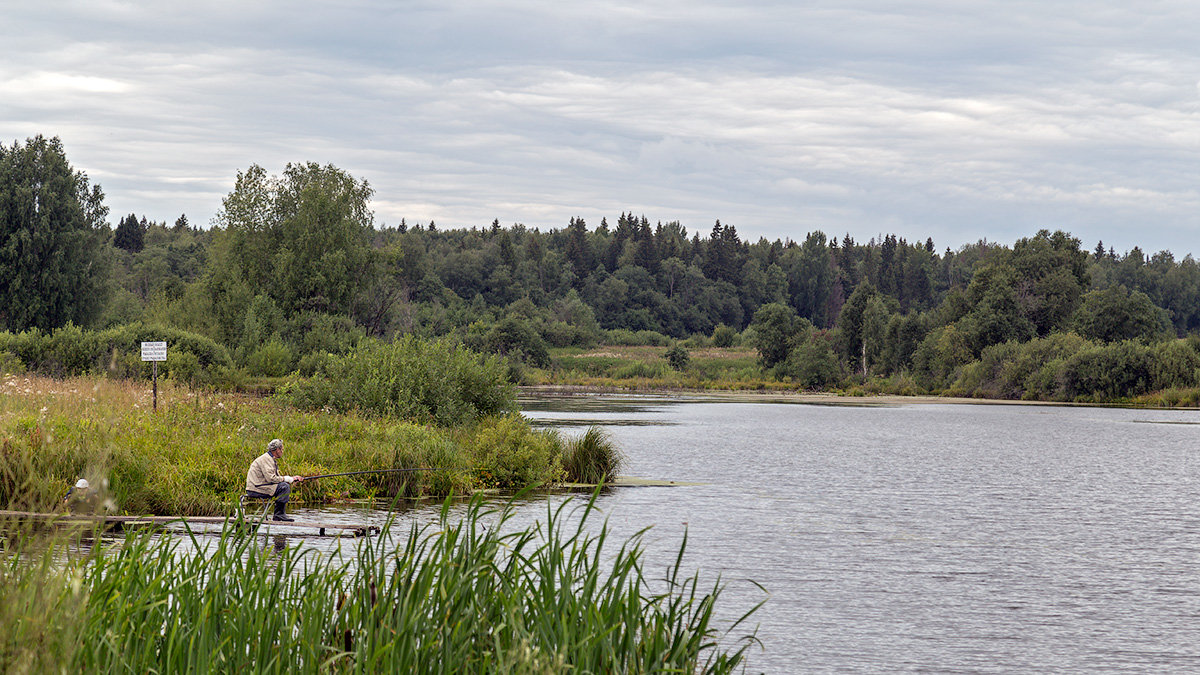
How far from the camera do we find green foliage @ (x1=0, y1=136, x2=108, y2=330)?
72312mm

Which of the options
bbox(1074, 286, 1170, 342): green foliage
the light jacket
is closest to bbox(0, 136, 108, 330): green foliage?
the light jacket

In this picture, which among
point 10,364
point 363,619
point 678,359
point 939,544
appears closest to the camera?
point 363,619

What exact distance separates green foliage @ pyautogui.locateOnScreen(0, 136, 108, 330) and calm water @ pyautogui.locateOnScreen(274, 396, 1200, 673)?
42214mm

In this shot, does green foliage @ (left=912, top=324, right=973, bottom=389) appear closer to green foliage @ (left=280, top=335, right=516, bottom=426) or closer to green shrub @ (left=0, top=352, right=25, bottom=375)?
green foliage @ (left=280, top=335, right=516, bottom=426)

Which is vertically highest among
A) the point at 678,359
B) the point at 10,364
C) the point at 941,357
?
the point at 941,357

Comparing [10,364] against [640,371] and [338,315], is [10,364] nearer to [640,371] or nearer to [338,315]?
[338,315]

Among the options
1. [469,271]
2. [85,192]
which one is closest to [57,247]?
[85,192]

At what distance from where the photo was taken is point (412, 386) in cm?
3566

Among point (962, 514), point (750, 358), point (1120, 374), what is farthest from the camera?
point (750, 358)

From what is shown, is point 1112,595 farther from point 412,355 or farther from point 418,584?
point 412,355

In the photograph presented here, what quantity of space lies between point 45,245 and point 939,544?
67.6 meters

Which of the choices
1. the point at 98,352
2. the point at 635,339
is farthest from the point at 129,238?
the point at 98,352

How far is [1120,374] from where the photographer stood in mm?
99000

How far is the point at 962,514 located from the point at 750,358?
120 meters
